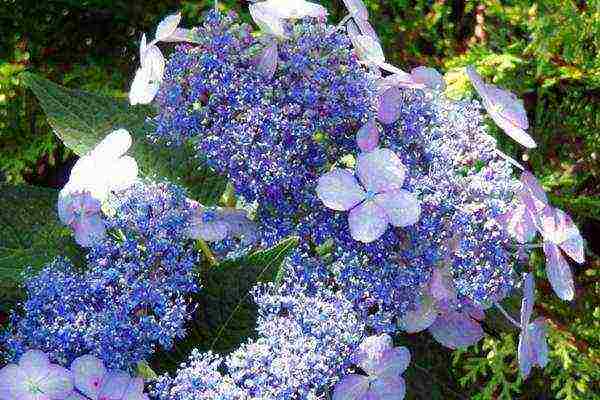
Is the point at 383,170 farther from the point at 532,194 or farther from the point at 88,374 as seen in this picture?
the point at 88,374

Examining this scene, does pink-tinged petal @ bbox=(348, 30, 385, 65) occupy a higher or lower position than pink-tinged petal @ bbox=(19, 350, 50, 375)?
higher

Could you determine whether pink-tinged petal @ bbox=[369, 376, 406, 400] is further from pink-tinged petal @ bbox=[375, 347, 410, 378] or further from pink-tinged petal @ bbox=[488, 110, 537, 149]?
pink-tinged petal @ bbox=[488, 110, 537, 149]

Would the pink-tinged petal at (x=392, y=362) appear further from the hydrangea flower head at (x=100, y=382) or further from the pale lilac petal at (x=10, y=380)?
the pale lilac petal at (x=10, y=380)

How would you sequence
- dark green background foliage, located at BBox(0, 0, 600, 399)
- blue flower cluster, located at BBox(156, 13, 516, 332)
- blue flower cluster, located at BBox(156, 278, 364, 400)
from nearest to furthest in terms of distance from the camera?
blue flower cluster, located at BBox(156, 278, 364, 400) < blue flower cluster, located at BBox(156, 13, 516, 332) < dark green background foliage, located at BBox(0, 0, 600, 399)

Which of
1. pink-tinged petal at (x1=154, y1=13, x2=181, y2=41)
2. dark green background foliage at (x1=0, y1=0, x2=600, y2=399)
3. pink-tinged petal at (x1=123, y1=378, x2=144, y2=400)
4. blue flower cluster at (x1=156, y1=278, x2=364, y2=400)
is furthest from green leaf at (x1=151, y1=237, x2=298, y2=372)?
dark green background foliage at (x1=0, y1=0, x2=600, y2=399)

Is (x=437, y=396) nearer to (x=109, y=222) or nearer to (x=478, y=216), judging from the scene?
(x=478, y=216)
